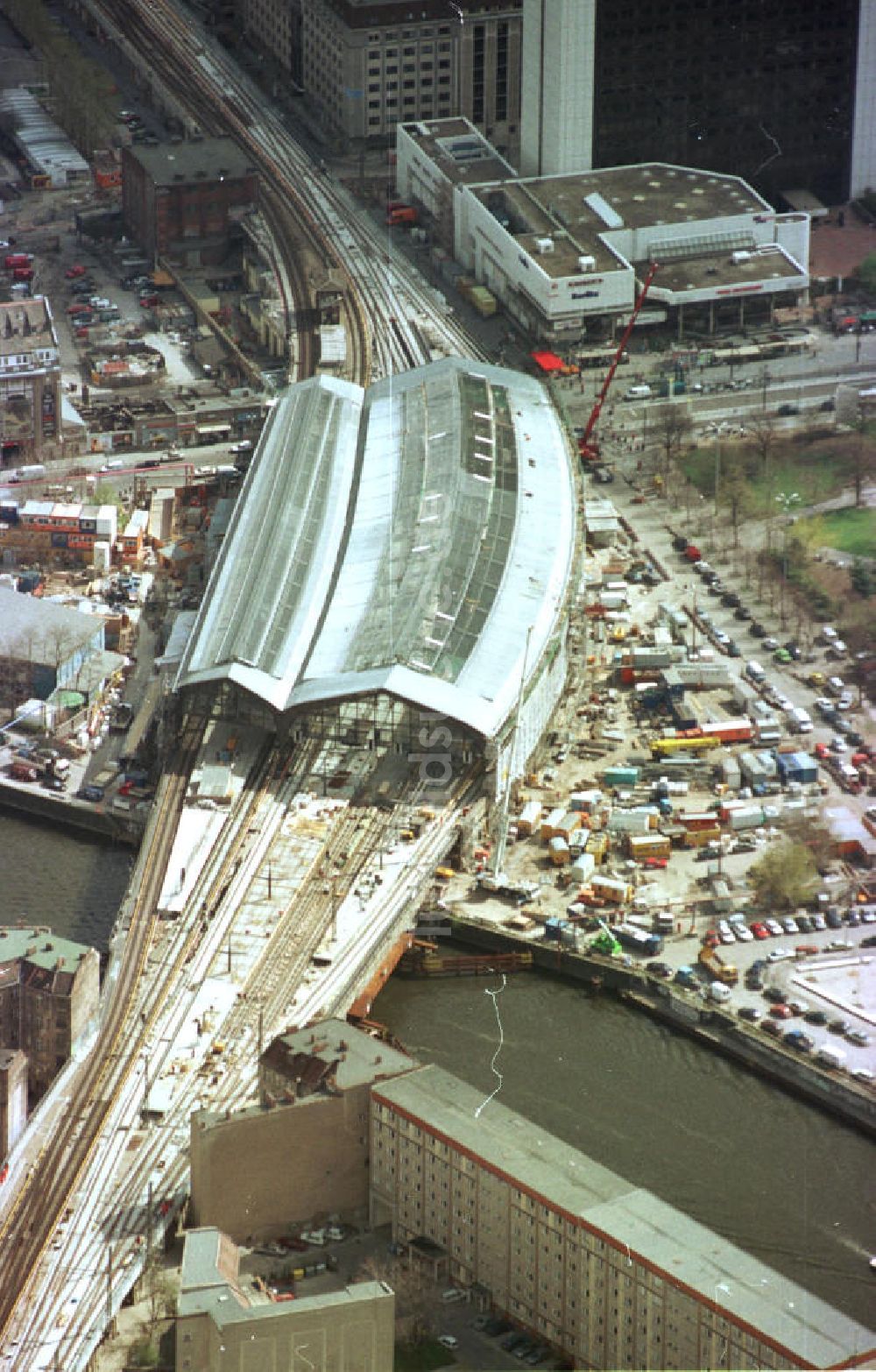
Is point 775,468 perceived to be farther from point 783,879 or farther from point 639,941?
point 639,941

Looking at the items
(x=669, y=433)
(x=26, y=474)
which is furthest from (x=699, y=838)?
(x=26, y=474)

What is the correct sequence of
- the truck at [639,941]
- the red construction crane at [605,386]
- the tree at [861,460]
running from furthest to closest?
the red construction crane at [605,386]
the tree at [861,460]
the truck at [639,941]

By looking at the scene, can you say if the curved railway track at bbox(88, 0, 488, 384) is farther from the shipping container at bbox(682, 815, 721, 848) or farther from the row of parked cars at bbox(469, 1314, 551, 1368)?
the row of parked cars at bbox(469, 1314, 551, 1368)

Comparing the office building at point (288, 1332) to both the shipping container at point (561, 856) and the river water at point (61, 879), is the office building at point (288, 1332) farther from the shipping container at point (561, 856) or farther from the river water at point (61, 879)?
the shipping container at point (561, 856)

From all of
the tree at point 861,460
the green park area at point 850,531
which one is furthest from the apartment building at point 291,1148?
the tree at point 861,460

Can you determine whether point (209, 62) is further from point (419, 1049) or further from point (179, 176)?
point (419, 1049)

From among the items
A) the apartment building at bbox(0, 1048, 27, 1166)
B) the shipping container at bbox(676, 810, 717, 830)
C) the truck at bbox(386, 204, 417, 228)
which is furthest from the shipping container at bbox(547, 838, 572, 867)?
the truck at bbox(386, 204, 417, 228)

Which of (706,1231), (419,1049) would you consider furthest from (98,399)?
(706,1231)
